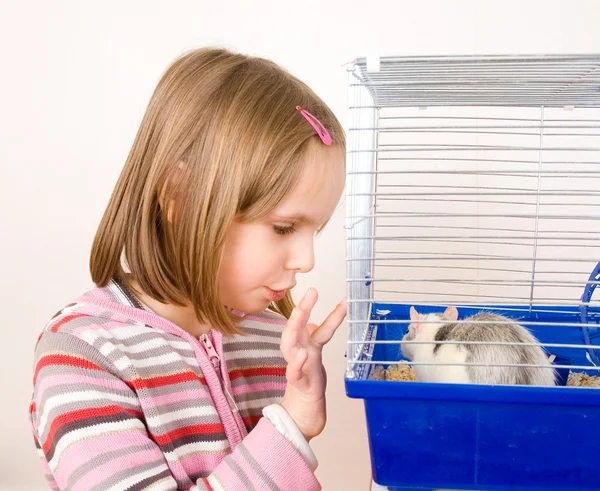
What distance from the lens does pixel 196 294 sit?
1021 mm

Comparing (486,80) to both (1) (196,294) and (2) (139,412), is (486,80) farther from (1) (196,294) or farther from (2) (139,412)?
(2) (139,412)

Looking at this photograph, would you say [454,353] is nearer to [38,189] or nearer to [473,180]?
[473,180]

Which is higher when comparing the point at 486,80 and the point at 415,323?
the point at 486,80

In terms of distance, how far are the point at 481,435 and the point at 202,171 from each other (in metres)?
0.49

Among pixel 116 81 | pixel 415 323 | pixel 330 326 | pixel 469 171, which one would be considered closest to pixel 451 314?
pixel 415 323

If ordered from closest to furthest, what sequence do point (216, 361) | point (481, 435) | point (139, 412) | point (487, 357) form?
1. point (481, 435)
2. point (487, 357)
3. point (139, 412)
4. point (216, 361)

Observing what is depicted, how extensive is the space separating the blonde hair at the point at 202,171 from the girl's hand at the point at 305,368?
0.47 ft

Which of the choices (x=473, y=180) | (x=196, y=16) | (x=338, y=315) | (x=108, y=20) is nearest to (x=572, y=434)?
(x=338, y=315)

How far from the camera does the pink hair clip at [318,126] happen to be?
3.27ft

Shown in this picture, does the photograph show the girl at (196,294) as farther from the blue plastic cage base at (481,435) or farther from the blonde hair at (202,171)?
the blue plastic cage base at (481,435)

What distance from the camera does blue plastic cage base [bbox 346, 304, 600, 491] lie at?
70cm

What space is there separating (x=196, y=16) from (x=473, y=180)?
722 millimetres

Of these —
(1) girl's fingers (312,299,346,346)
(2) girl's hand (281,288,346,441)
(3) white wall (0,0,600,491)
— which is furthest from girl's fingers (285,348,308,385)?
(3) white wall (0,0,600,491)

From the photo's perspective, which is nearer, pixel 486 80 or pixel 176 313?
pixel 486 80
